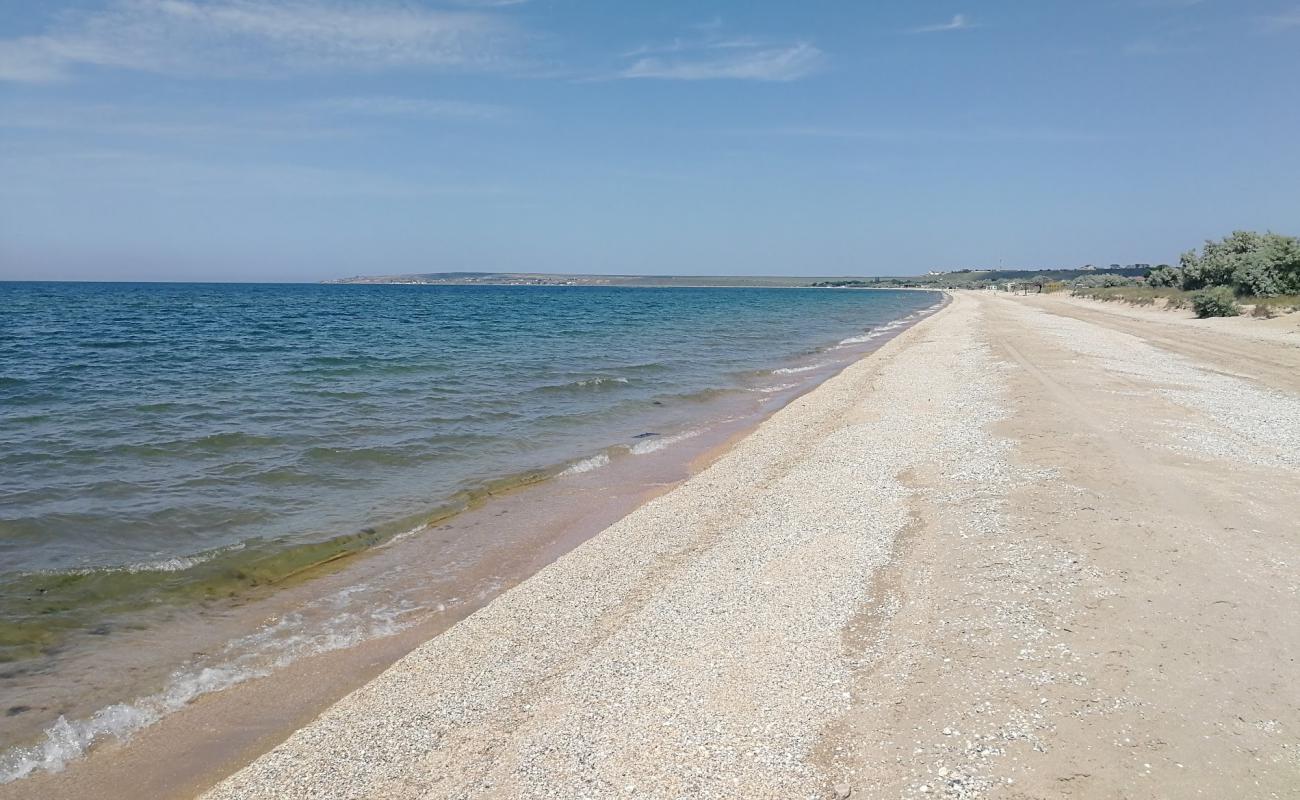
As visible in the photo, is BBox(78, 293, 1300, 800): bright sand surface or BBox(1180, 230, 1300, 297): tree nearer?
BBox(78, 293, 1300, 800): bright sand surface

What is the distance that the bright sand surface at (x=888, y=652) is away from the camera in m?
3.92

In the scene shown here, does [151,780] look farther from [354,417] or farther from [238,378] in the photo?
[238,378]

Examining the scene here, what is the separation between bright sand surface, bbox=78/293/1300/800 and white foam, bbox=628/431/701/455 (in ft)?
11.4

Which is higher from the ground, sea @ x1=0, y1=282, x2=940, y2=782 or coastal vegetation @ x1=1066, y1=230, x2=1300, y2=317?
coastal vegetation @ x1=1066, y1=230, x2=1300, y2=317

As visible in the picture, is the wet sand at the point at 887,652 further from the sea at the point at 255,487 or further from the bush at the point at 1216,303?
the bush at the point at 1216,303

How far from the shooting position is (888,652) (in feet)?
16.7

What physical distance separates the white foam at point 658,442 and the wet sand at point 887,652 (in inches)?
135

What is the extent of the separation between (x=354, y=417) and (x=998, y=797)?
1414cm

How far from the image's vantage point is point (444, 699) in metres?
5.08

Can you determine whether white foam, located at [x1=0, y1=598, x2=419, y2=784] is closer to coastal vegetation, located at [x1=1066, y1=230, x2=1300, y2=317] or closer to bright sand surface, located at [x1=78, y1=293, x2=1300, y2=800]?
bright sand surface, located at [x1=78, y1=293, x2=1300, y2=800]

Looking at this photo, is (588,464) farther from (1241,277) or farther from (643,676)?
(1241,277)

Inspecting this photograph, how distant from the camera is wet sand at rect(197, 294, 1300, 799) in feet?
12.9

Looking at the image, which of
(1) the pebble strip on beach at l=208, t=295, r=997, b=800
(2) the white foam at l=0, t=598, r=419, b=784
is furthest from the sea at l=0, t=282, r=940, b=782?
(1) the pebble strip on beach at l=208, t=295, r=997, b=800

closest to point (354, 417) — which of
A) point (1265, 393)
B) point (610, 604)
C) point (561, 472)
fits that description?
point (561, 472)
